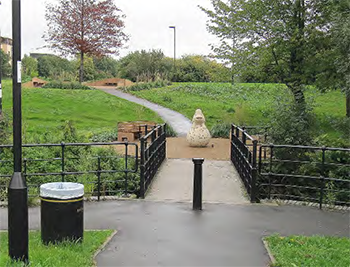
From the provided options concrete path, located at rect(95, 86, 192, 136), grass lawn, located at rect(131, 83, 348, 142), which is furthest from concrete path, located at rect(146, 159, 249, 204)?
grass lawn, located at rect(131, 83, 348, 142)

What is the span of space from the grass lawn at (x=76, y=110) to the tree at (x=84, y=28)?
6.93m

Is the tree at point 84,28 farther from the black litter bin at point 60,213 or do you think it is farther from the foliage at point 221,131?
the black litter bin at point 60,213

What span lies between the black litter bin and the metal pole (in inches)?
24.4

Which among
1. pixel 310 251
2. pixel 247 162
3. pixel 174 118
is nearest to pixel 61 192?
pixel 310 251

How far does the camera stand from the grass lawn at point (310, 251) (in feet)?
18.6

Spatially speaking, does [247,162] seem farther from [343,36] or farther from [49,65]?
[49,65]

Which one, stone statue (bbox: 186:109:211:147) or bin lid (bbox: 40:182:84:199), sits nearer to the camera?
bin lid (bbox: 40:182:84:199)

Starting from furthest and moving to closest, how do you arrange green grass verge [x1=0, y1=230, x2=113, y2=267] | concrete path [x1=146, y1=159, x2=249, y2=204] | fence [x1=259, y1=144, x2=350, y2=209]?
fence [x1=259, y1=144, x2=350, y2=209], concrete path [x1=146, y1=159, x2=249, y2=204], green grass verge [x1=0, y1=230, x2=113, y2=267]

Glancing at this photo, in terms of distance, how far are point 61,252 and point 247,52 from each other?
1805cm

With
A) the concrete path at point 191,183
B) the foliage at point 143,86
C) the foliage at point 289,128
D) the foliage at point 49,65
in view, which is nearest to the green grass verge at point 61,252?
the concrete path at point 191,183

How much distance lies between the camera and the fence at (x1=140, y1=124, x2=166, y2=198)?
30.3 feet

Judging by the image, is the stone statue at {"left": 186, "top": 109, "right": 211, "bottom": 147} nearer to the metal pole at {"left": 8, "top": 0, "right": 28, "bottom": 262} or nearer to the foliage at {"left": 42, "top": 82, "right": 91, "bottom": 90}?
the metal pole at {"left": 8, "top": 0, "right": 28, "bottom": 262}

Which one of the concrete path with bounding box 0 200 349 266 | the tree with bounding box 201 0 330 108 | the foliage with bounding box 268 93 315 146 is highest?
the tree with bounding box 201 0 330 108

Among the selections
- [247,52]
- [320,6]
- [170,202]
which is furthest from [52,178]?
[320,6]
